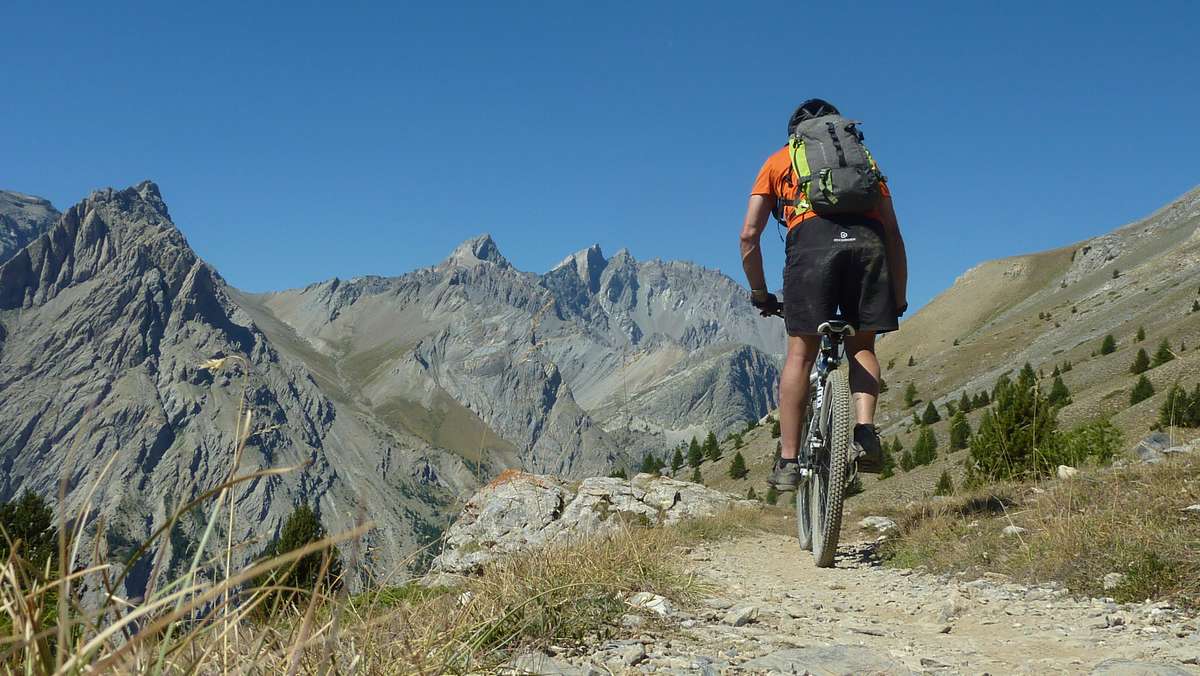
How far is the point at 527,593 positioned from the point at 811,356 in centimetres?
351

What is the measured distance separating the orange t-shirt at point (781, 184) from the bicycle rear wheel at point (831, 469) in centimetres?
129

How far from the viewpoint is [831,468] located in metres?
5.85

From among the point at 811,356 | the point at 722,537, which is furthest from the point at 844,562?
the point at 722,537

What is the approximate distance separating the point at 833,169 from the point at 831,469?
2.31 metres

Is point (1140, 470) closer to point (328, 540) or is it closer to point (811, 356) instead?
point (811, 356)

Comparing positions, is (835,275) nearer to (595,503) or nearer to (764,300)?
(764,300)

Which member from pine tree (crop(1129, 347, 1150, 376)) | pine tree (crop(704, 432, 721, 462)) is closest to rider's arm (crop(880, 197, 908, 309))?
pine tree (crop(1129, 347, 1150, 376))

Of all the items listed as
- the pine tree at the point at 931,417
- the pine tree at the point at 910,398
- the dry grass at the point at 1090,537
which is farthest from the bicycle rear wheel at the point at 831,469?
the pine tree at the point at 910,398

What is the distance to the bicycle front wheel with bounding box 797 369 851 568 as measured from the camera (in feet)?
19.0

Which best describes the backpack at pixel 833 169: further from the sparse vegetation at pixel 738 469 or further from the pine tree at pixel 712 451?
the pine tree at pixel 712 451

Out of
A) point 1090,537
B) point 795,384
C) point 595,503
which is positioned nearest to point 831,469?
point 795,384

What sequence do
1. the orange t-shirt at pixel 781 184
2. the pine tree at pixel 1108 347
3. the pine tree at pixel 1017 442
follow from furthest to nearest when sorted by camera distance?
the pine tree at pixel 1108 347 → the pine tree at pixel 1017 442 → the orange t-shirt at pixel 781 184

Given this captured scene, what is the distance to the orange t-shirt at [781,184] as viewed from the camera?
19.4 feet

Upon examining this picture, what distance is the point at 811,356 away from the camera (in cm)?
615
